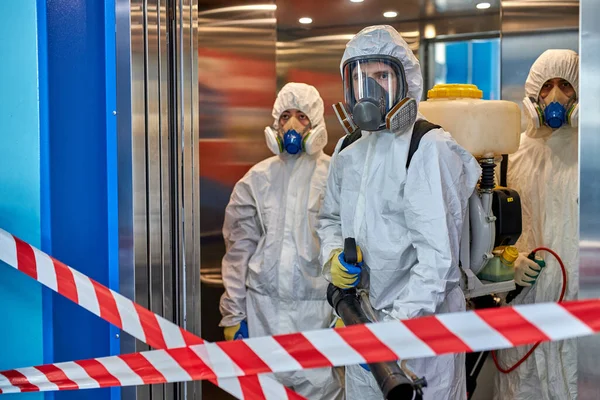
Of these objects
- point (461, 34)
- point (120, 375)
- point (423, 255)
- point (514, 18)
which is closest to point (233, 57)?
point (461, 34)

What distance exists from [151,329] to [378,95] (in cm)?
110

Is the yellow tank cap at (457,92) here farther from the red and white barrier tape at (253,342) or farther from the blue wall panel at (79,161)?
the red and white barrier tape at (253,342)

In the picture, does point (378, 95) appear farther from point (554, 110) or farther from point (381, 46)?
point (554, 110)

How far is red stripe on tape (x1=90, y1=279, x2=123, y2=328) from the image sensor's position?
79.7 inches

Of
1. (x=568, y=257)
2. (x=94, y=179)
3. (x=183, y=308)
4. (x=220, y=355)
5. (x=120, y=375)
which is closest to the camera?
(x=220, y=355)

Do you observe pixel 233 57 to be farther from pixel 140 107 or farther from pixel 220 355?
pixel 220 355

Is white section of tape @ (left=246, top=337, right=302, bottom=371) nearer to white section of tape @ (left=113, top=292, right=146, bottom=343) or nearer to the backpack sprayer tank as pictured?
white section of tape @ (left=113, top=292, right=146, bottom=343)

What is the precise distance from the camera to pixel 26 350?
2.09 meters

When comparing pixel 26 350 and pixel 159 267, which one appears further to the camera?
pixel 159 267

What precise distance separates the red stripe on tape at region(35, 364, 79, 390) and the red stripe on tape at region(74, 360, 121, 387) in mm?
50

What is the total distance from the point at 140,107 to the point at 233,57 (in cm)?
181

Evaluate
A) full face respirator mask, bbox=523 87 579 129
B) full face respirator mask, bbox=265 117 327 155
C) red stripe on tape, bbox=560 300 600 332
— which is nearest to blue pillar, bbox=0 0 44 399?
red stripe on tape, bbox=560 300 600 332

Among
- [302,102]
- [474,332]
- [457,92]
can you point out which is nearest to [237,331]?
[302,102]

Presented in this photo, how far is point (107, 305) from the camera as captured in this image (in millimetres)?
2041
